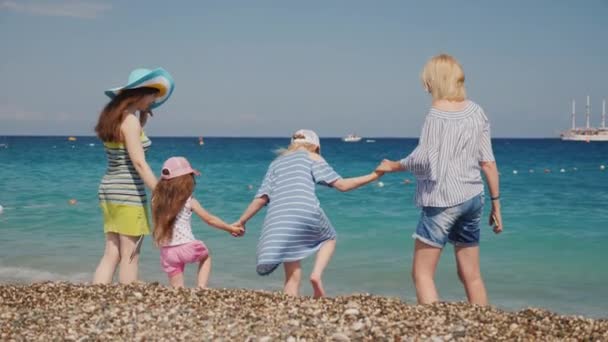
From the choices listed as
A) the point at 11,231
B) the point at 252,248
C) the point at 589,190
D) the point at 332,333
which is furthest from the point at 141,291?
the point at 589,190

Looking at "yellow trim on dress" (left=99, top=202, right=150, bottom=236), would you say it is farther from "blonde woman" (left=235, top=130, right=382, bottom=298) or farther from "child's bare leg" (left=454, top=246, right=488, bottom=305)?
"child's bare leg" (left=454, top=246, right=488, bottom=305)

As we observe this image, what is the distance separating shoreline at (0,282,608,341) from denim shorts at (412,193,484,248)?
0.52 m

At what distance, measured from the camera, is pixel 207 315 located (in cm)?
484

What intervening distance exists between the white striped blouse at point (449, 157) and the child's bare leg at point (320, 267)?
3.10ft

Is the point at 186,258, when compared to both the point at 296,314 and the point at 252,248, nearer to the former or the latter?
the point at 296,314

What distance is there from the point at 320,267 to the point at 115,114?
6.87 feet

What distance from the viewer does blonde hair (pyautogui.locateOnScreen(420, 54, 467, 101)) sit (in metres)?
4.99

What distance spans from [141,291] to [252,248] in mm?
5812

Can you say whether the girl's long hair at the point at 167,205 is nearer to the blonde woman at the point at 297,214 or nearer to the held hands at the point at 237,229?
the held hands at the point at 237,229

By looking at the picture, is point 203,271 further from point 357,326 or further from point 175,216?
point 357,326

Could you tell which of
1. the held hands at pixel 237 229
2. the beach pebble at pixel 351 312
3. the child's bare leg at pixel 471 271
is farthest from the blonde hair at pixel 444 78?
the held hands at pixel 237 229

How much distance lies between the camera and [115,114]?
5.64m

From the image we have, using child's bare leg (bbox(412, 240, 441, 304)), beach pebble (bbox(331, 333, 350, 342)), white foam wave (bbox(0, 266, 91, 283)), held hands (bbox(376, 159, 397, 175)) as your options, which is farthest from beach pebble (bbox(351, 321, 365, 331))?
white foam wave (bbox(0, 266, 91, 283))

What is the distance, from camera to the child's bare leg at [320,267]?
5.43 m
